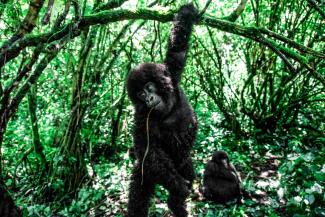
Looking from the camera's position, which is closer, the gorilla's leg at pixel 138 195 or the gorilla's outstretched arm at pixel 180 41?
A: the gorilla's outstretched arm at pixel 180 41

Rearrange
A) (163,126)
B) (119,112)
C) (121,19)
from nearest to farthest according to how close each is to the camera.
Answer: (121,19), (163,126), (119,112)

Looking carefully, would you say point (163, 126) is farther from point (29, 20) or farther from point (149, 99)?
point (29, 20)

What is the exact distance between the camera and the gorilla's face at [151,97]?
3322 mm

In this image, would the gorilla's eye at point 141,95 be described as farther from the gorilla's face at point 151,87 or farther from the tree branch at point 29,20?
the tree branch at point 29,20

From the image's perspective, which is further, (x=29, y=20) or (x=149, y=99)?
(x=149, y=99)

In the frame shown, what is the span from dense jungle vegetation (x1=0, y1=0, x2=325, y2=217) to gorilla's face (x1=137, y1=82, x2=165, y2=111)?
77 cm

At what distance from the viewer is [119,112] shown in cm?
545

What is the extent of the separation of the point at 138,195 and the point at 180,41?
1.65m

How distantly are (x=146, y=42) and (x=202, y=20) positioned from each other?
11.3 ft

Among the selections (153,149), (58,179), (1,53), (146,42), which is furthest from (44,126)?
(1,53)

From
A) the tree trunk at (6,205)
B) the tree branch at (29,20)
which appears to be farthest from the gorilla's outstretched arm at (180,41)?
the tree trunk at (6,205)

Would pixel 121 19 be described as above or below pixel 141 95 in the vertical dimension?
above

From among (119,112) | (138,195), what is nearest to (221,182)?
(138,195)

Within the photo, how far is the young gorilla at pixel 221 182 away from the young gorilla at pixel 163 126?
0.63 meters
